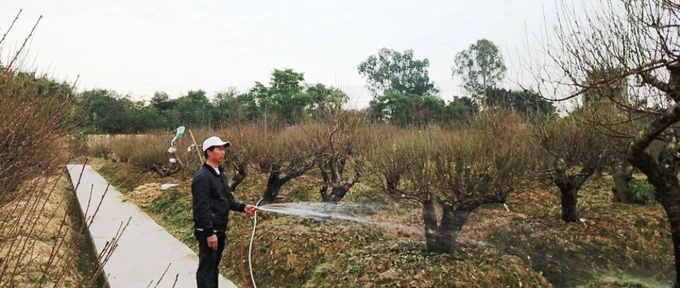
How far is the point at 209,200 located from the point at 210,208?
0.09m

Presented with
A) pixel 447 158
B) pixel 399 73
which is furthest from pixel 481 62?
pixel 447 158

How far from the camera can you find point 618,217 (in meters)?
9.38

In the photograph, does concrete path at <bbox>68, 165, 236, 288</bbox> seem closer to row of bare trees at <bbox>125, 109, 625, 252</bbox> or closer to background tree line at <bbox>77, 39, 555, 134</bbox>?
row of bare trees at <bbox>125, 109, 625, 252</bbox>

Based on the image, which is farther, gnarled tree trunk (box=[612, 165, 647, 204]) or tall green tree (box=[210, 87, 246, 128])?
tall green tree (box=[210, 87, 246, 128])

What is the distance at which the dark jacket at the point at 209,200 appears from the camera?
14.7 ft

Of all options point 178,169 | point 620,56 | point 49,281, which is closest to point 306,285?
point 49,281

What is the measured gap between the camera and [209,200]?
15.0ft

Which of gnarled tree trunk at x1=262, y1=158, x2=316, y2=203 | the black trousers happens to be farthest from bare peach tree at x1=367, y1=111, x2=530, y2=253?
gnarled tree trunk at x1=262, y1=158, x2=316, y2=203

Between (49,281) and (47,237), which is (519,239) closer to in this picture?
(49,281)

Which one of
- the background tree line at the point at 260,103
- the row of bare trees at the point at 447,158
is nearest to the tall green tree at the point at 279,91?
the background tree line at the point at 260,103

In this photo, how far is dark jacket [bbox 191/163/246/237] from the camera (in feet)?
14.7

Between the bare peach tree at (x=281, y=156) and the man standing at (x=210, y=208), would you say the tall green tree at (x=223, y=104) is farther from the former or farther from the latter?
the man standing at (x=210, y=208)

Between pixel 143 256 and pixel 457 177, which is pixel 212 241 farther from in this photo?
pixel 457 177

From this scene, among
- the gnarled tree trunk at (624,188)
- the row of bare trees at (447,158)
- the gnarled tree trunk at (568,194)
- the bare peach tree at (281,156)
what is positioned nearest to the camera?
the row of bare trees at (447,158)
